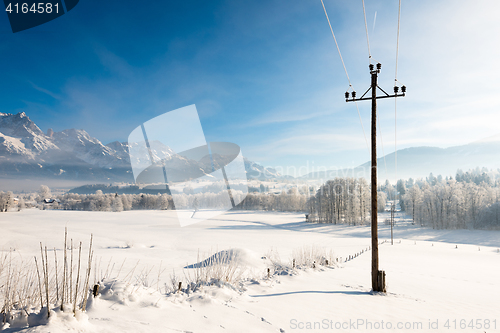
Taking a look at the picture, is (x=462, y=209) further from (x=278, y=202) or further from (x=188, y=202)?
(x=188, y=202)

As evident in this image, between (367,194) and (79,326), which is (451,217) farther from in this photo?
(79,326)

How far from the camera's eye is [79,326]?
3.27 meters

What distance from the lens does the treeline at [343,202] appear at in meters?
56.4

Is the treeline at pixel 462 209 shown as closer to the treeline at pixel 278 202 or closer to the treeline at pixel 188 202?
the treeline at pixel 278 202

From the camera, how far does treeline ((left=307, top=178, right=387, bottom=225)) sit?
5638cm

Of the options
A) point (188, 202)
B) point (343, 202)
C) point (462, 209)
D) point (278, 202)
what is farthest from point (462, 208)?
point (188, 202)

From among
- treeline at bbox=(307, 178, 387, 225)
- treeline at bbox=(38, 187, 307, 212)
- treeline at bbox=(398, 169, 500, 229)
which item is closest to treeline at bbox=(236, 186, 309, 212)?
treeline at bbox=(38, 187, 307, 212)

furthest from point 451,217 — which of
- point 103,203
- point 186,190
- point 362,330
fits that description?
point 103,203

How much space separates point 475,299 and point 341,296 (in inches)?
207

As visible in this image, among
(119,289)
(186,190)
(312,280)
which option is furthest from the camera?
(186,190)

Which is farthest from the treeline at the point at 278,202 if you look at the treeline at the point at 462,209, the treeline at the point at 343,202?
the treeline at the point at 462,209

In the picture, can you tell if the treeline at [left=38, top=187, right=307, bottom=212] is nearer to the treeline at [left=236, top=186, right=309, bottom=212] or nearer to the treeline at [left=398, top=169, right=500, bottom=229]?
the treeline at [left=236, top=186, right=309, bottom=212]

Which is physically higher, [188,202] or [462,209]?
[462,209]

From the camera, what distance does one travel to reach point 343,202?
58812 mm
